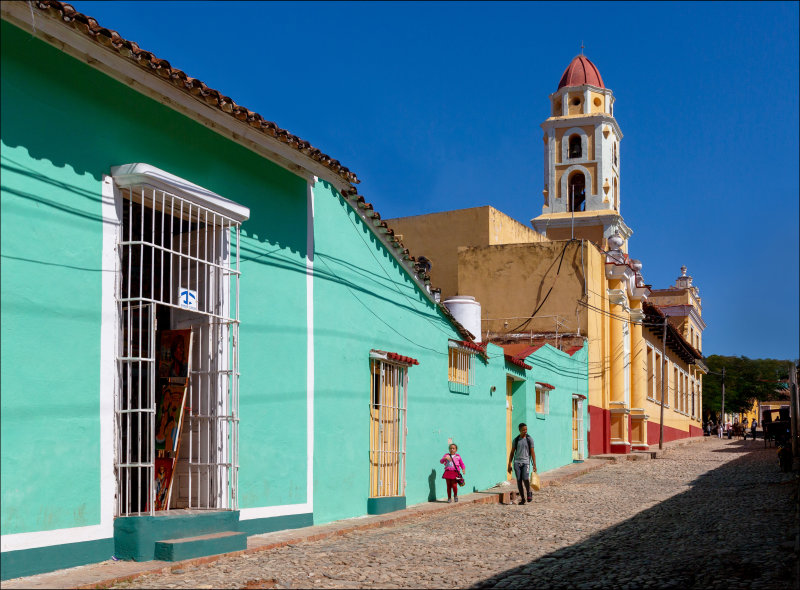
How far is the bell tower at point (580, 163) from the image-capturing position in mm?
36531

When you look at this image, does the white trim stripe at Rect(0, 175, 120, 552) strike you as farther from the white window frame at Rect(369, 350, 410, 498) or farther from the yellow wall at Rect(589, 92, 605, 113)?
the yellow wall at Rect(589, 92, 605, 113)

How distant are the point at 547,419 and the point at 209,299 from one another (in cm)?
1342

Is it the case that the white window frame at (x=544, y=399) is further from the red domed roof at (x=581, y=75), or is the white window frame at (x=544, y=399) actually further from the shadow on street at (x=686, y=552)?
the red domed roof at (x=581, y=75)

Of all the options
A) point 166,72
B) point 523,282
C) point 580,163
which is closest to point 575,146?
point 580,163

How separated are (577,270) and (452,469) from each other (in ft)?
41.2

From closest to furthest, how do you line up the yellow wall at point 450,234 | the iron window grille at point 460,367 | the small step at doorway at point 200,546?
the small step at doorway at point 200,546 → the iron window grille at point 460,367 → the yellow wall at point 450,234

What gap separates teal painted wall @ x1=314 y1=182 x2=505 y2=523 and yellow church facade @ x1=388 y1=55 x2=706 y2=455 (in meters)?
10.4

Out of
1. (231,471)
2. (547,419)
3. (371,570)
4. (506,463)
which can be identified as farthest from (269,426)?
(547,419)

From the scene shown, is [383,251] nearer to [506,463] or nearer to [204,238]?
[204,238]

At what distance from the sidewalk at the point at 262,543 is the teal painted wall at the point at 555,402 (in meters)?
3.00

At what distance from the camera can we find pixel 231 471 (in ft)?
28.8

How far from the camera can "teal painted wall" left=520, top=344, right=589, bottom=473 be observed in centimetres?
1978

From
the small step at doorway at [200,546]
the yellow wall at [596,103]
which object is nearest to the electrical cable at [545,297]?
the yellow wall at [596,103]

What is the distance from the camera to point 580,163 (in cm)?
3688
